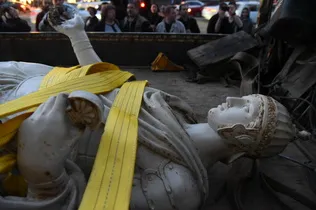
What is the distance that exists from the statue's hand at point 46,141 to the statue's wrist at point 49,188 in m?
0.04

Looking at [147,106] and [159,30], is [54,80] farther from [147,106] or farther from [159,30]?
[159,30]

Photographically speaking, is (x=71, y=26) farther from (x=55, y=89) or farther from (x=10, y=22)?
(x=10, y=22)

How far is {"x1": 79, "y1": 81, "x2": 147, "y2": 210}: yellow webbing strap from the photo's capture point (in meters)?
1.99

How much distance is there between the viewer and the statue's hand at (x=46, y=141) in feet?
6.37

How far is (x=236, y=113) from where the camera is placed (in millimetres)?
2332

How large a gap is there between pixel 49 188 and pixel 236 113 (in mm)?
1158

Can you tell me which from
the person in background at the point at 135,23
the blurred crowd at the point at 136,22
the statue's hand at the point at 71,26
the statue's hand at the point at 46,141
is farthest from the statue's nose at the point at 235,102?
the person in background at the point at 135,23

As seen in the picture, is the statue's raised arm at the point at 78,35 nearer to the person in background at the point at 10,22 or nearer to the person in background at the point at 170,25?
the person in background at the point at 10,22

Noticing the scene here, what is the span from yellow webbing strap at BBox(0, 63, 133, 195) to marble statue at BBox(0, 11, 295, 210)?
2.3 inches

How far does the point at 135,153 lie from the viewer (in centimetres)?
219

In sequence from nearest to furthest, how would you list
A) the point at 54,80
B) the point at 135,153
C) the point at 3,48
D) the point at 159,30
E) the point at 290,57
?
the point at 135,153, the point at 54,80, the point at 290,57, the point at 3,48, the point at 159,30

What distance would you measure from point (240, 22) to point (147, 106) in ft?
18.5

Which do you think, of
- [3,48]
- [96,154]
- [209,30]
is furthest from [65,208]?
[209,30]

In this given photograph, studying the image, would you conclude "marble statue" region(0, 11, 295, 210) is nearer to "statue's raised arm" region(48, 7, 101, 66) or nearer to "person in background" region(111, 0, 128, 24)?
"statue's raised arm" region(48, 7, 101, 66)
